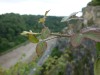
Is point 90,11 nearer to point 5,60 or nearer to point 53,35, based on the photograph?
point 53,35

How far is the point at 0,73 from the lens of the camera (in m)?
5.17

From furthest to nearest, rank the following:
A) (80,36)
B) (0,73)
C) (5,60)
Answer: (5,60) → (0,73) → (80,36)

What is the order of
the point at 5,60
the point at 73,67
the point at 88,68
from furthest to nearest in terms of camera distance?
the point at 5,60
the point at 73,67
the point at 88,68

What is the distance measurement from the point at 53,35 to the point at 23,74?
208 inches

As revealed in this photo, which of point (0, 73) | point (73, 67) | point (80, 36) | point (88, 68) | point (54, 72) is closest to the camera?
point (80, 36)

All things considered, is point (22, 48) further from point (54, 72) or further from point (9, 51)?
point (54, 72)

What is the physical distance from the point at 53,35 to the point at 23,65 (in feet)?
17.8

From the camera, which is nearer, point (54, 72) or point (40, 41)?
point (40, 41)

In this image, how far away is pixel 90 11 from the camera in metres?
0.38

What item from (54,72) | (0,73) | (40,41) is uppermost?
(40,41)

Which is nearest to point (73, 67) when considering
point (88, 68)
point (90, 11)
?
point (88, 68)

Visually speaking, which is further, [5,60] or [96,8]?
[5,60]

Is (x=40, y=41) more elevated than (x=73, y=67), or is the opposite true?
(x=40, y=41)

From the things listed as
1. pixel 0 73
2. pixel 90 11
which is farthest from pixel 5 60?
pixel 90 11
